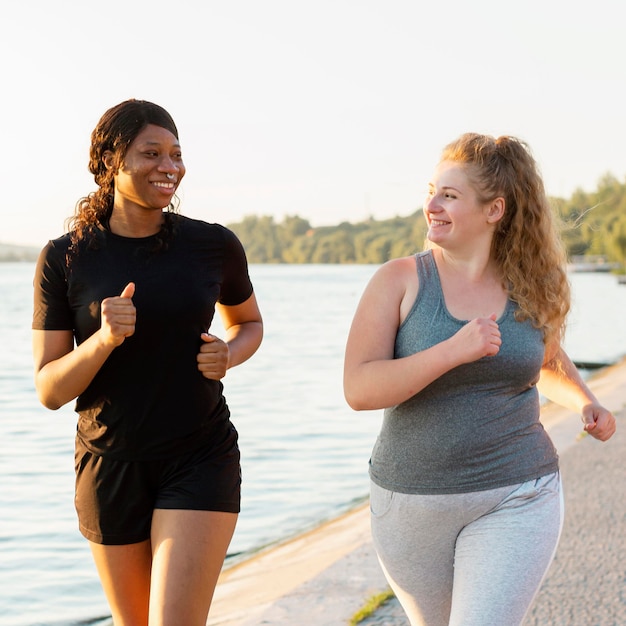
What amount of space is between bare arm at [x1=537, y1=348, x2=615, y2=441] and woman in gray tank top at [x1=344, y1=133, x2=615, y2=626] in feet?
Answer: 0.98

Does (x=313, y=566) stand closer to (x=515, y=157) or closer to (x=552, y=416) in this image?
(x=515, y=157)

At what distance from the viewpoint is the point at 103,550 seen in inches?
120

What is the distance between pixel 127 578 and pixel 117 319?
86 centimetres

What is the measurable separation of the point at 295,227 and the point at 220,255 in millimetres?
134300

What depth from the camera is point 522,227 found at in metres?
3.06

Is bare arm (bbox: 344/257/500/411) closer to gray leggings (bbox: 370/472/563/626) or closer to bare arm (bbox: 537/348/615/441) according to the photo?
gray leggings (bbox: 370/472/563/626)

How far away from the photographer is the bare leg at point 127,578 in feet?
9.96

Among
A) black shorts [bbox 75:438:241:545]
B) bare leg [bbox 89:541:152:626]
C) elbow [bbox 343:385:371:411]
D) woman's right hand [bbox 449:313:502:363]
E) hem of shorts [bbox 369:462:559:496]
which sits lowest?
bare leg [bbox 89:541:152:626]

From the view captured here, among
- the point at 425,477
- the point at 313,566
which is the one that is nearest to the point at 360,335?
Result: the point at 425,477

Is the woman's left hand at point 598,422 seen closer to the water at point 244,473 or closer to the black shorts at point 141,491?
the water at point 244,473

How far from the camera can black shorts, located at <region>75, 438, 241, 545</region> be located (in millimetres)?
2986

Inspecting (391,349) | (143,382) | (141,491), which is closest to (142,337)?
(143,382)

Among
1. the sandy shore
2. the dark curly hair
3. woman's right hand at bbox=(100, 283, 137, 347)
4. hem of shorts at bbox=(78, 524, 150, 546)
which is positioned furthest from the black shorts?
the sandy shore

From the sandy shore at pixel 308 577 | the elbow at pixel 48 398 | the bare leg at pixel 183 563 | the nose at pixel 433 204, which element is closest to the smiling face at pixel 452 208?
the nose at pixel 433 204
